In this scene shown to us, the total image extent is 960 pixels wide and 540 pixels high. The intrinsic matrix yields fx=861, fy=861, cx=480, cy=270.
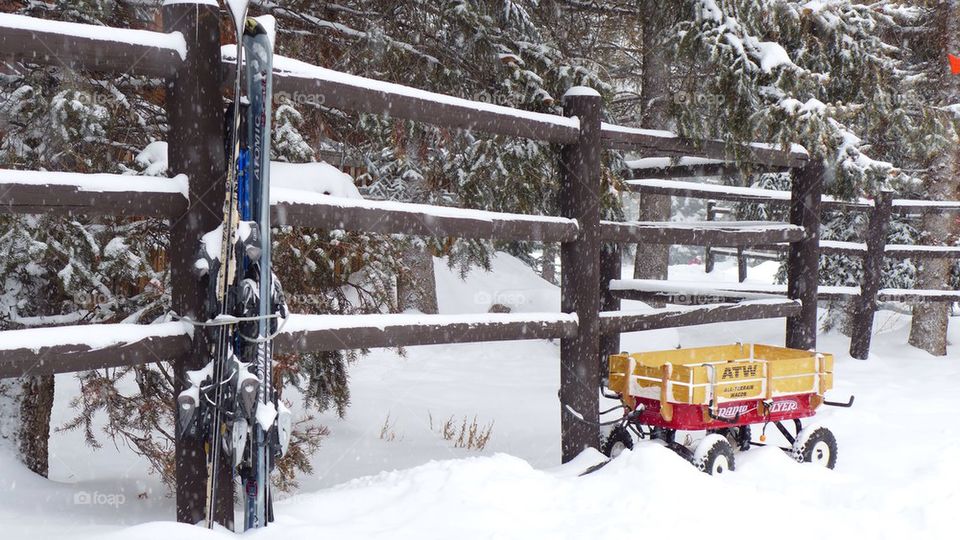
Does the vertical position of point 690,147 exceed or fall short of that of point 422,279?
it exceeds it

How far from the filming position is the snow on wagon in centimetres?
494

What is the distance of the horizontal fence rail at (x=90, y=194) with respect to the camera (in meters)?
2.99

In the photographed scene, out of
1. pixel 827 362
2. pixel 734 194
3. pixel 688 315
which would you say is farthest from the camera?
pixel 734 194

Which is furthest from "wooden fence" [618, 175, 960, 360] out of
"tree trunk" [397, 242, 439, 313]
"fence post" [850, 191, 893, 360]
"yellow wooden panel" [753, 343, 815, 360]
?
"tree trunk" [397, 242, 439, 313]

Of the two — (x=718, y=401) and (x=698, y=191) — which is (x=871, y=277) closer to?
(x=698, y=191)

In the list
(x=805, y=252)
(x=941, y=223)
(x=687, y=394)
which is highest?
(x=941, y=223)

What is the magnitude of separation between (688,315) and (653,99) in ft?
16.4

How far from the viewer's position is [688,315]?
584 centimetres

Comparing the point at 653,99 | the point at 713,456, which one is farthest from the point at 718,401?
the point at 653,99

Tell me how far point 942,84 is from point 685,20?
6.42m

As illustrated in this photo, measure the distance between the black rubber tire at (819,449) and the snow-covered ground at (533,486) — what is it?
12cm

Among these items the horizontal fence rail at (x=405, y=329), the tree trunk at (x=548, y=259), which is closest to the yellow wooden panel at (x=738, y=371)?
the horizontal fence rail at (x=405, y=329)

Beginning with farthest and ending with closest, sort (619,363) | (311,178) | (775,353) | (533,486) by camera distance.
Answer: (775,353), (619,363), (311,178), (533,486)

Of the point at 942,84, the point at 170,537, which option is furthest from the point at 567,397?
the point at 942,84
